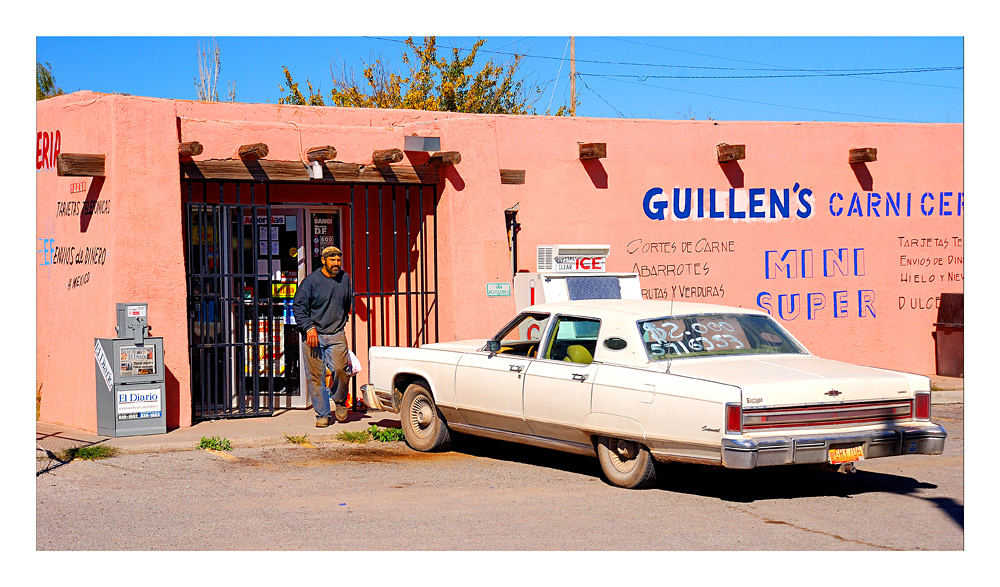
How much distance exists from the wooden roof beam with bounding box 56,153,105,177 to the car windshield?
6.13 m

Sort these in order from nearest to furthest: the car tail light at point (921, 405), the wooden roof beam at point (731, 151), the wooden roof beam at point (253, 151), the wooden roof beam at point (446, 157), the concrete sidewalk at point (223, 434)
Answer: the car tail light at point (921, 405) < the concrete sidewalk at point (223, 434) < the wooden roof beam at point (253, 151) < the wooden roof beam at point (446, 157) < the wooden roof beam at point (731, 151)

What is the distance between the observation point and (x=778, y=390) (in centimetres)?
752

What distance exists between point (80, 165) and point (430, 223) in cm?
422

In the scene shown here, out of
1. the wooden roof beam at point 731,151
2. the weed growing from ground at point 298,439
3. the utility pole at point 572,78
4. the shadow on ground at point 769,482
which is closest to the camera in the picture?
the shadow on ground at point 769,482

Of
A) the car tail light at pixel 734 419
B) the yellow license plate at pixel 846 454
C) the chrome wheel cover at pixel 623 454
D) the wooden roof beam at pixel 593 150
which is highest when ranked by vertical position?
the wooden roof beam at pixel 593 150

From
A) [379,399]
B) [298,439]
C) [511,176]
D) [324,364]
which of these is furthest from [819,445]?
[511,176]

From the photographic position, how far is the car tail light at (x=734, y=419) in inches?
292

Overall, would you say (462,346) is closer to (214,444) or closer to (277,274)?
(214,444)

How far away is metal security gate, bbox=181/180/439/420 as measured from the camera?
1200 cm

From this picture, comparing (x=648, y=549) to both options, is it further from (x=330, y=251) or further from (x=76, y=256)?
(x=76, y=256)

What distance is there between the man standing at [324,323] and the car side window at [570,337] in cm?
320

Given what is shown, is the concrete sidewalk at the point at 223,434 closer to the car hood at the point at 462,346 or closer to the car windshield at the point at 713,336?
the car hood at the point at 462,346

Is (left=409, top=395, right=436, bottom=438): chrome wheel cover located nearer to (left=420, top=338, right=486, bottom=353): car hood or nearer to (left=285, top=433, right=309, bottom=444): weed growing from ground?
(left=420, top=338, right=486, bottom=353): car hood

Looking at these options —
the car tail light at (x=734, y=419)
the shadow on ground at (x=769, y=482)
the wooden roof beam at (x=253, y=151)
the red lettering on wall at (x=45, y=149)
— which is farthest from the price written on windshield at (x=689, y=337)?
the red lettering on wall at (x=45, y=149)
